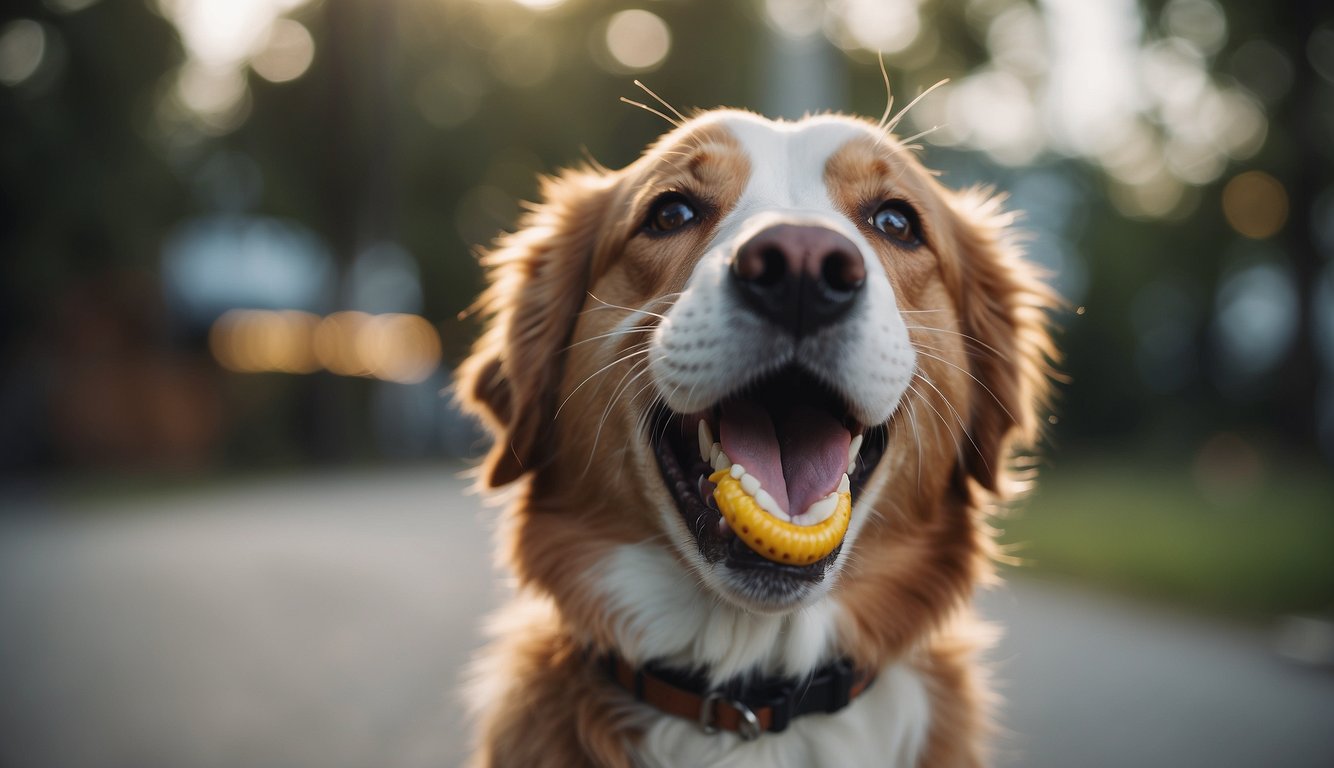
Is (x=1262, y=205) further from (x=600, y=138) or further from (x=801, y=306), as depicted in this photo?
(x=801, y=306)

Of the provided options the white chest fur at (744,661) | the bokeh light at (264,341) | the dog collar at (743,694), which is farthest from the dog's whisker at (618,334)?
the bokeh light at (264,341)

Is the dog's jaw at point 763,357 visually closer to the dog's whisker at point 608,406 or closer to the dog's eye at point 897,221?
the dog's whisker at point 608,406

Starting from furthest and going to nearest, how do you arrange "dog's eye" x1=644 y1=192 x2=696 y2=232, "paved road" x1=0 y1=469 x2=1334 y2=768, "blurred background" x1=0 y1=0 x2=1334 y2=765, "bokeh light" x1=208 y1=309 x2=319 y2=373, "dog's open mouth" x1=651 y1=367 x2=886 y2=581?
"bokeh light" x1=208 y1=309 x2=319 y2=373
"blurred background" x1=0 y1=0 x2=1334 y2=765
"paved road" x1=0 y1=469 x2=1334 y2=768
"dog's eye" x1=644 y1=192 x2=696 y2=232
"dog's open mouth" x1=651 y1=367 x2=886 y2=581

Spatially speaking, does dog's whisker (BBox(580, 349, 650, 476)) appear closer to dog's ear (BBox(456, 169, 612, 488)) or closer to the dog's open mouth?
the dog's open mouth

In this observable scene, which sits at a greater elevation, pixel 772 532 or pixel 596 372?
pixel 596 372

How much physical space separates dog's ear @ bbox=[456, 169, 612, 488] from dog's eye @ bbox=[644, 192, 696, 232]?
1.06 feet

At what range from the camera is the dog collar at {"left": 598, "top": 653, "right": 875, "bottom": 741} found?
7.75ft

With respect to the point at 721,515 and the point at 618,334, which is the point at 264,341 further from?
the point at 721,515

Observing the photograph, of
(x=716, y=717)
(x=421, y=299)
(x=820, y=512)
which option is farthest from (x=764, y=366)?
(x=421, y=299)

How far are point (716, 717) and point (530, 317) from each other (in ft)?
4.48

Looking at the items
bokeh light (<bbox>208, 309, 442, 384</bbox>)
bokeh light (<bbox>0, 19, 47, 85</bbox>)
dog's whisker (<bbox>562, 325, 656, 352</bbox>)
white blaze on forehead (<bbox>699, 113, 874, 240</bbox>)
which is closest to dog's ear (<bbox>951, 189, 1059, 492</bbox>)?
white blaze on forehead (<bbox>699, 113, 874, 240</bbox>)

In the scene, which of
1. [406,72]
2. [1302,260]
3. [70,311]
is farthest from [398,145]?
[1302,260]

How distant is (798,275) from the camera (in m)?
2.09

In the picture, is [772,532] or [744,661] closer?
[772,532]
